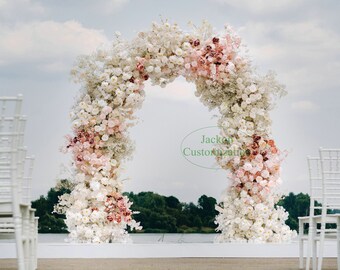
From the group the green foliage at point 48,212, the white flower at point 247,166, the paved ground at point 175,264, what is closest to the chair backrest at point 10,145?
the paved ground at point 175,264

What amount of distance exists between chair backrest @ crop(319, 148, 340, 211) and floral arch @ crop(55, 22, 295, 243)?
2.52 meters

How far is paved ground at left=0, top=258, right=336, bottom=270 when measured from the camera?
6.50 meters

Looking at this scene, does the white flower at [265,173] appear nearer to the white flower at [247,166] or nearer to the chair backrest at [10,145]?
the white flower at [247,166]

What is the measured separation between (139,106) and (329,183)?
3.31 meters

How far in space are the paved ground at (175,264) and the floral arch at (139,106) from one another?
2.05 ft

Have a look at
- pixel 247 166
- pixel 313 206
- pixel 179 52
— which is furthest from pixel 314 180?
pixel 179 52

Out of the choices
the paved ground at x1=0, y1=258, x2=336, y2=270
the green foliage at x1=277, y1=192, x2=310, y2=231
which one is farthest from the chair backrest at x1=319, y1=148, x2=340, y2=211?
the green foliage at x1=277, y1=192, x2=310, y2=231

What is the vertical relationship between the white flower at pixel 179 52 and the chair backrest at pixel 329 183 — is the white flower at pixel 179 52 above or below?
above

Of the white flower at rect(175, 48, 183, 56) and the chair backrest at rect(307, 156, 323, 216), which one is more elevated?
the white flower at rect(175, 48, 183, 56)

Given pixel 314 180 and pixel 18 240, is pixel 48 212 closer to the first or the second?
pixel 314 180

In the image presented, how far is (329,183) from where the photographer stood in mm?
5500

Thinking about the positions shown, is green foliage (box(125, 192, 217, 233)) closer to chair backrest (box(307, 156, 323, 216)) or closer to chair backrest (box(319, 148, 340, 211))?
chair backrest (box(307, 156, 323, 216))

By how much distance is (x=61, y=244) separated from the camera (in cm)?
805

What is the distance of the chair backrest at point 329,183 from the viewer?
17.9 ft
